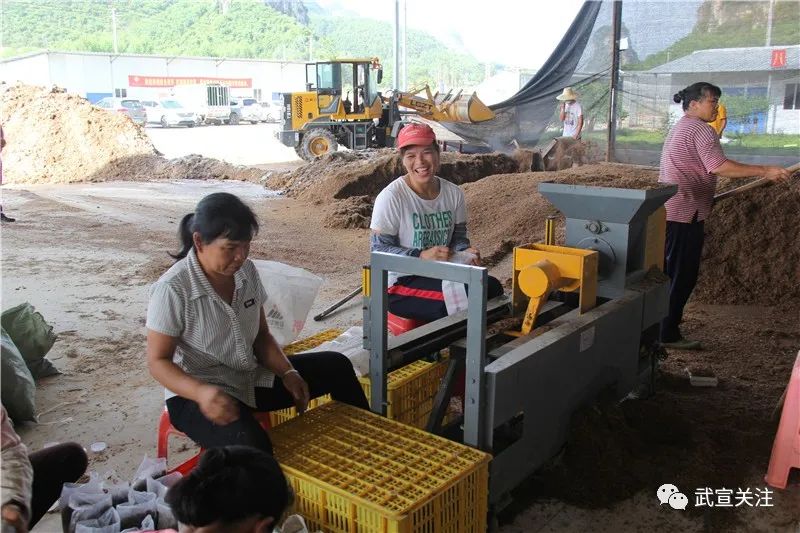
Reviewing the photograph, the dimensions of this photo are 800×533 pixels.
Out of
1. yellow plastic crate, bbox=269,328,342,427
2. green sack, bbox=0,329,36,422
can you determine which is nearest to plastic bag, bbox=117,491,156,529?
yellow plastic crate, bbox=269,328,342,427

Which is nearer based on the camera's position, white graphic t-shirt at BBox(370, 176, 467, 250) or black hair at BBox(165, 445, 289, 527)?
black hair at BBox(165, 445, 289, 527)

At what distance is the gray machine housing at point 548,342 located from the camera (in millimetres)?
2230

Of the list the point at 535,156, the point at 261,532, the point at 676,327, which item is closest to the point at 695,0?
the point at 535,156

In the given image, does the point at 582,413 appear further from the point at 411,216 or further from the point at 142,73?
the point at 142,73

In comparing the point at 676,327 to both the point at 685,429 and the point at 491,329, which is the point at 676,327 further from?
the point at 491,329

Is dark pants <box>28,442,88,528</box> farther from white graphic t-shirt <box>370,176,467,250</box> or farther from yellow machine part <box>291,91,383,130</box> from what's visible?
yellow machine part <box>291,91,383,130</box>

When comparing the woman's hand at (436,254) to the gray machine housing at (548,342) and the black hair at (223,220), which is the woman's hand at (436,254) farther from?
the black hair at (223,220)

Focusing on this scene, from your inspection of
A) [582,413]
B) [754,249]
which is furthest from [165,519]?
[754,249]

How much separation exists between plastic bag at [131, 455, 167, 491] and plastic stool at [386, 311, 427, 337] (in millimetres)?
1088

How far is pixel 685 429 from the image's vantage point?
9.95 ft

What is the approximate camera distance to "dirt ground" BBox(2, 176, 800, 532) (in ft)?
8.50

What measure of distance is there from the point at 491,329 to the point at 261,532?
144 cm

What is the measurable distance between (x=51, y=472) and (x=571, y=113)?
402 inches
